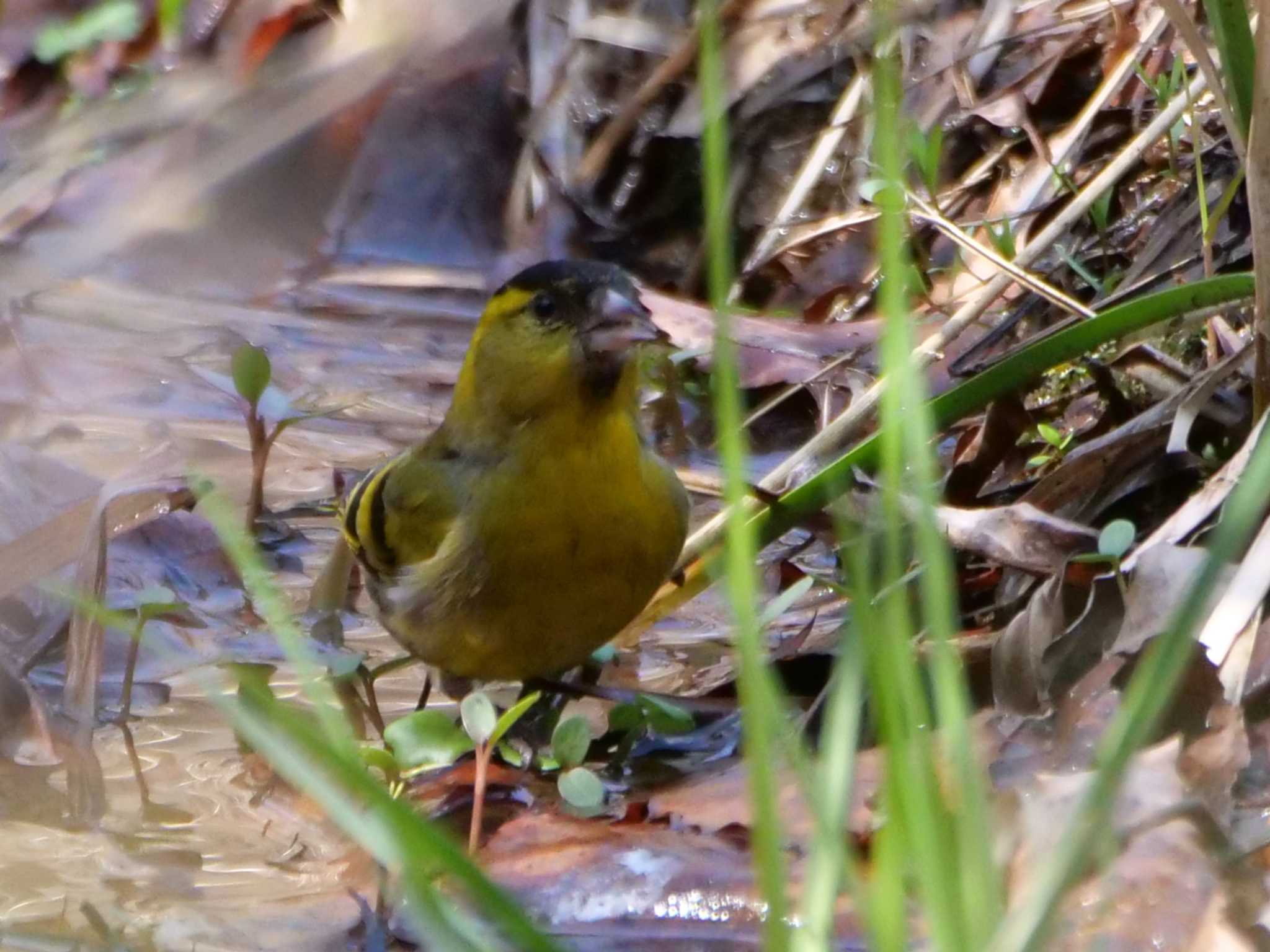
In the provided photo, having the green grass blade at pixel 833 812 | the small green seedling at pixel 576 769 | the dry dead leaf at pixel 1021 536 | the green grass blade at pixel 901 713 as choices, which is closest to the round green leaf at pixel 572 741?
the small green seedling at pixel 576 769

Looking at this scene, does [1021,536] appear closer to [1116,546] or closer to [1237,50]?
[1116,546]

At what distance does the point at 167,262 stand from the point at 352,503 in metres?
2.65

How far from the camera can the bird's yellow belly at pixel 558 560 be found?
3.35 metres

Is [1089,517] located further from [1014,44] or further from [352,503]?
[1014,44]

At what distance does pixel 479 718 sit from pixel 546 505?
0.84 meters

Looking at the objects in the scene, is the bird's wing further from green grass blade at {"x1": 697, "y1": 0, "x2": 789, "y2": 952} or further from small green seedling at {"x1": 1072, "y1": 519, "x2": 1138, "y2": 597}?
green grass blade at {"x1": 697, "y1": 0, "x2": 789, "y2": 952}

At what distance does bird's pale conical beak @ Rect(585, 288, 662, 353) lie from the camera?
3404 millimetres

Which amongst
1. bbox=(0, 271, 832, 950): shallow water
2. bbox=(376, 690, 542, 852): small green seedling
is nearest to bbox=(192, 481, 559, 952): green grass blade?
bbox=(0, 271, 832, 950): shallow water

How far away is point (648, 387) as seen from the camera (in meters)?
5.03

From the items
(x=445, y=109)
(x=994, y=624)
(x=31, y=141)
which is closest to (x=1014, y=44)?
(x=445, y=109)

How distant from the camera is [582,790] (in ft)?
9.18

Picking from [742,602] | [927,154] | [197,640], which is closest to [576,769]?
[197,640]

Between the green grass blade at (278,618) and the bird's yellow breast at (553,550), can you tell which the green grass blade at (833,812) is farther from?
the bird's yellow breast at (553,550)

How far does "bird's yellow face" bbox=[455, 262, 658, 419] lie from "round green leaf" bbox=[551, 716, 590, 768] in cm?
74
